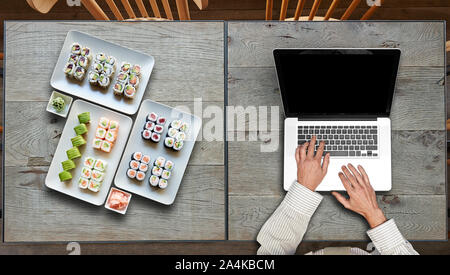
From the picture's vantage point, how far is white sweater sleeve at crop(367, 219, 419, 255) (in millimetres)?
1279

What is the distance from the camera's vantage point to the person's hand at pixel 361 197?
131 cm

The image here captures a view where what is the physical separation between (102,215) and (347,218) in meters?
0.91

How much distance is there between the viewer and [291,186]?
1.33 metres

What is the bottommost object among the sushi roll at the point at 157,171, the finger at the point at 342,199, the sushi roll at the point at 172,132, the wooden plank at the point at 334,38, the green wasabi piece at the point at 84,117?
the finger at the point at 342,199

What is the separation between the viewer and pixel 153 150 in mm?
1373

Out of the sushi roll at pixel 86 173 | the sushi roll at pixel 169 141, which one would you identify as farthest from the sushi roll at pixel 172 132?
the sushi roll at pixel 86 173

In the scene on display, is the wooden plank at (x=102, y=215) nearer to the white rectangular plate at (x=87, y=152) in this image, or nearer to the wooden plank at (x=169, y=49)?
the white rectangular plate at (x=87, y=152)

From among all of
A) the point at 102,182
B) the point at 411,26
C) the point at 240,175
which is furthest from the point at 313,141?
the point at 102,182

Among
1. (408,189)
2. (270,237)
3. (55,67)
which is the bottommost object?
(270,237)

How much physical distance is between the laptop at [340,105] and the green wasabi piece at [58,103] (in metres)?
0.79

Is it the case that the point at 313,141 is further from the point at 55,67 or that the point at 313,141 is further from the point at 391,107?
the point at 55,67

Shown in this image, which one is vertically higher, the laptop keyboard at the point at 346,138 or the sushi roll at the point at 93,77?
the sushi roll at the point at 93,77

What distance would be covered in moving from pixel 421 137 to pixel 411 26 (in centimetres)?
42

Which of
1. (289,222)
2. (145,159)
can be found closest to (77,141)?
(145,159)
